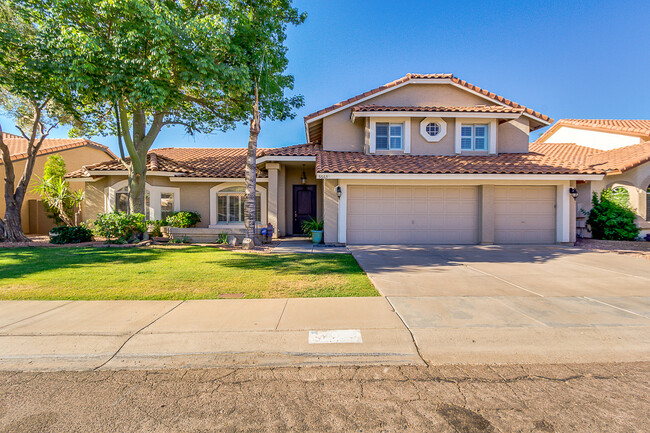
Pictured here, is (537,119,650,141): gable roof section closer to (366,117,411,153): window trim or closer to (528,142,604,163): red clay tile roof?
(528,142,604,163): red clay tile roof

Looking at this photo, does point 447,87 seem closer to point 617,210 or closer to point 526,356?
point 617,210

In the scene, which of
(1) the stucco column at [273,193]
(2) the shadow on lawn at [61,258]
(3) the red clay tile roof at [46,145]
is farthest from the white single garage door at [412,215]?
(3) the red clay tile roof at [46,145]

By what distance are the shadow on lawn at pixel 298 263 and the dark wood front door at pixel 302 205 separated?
593cm

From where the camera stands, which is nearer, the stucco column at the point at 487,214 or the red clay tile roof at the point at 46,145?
the stucco column at the point at 487,214

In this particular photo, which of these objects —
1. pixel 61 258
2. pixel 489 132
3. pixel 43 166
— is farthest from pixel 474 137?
pixel 43 166

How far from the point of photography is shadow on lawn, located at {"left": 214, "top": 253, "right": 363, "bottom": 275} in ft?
25.5

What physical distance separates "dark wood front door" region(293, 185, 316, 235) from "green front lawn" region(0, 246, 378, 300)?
585 cm

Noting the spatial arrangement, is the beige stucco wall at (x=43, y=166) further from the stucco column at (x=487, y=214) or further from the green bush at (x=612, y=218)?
the green bush at (x=612, y=218)

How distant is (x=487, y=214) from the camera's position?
12.8 meters

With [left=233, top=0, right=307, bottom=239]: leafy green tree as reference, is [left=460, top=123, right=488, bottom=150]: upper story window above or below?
below

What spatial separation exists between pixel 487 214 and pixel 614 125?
14.4 m

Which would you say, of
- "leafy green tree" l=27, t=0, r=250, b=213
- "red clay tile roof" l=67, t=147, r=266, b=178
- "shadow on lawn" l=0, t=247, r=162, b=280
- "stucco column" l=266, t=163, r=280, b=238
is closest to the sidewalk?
"shadow on lawn" l=0, t=247, r=162, b=280

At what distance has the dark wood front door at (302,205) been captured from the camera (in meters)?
16.0

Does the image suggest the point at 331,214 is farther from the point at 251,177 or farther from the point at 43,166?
the point at 43,166
